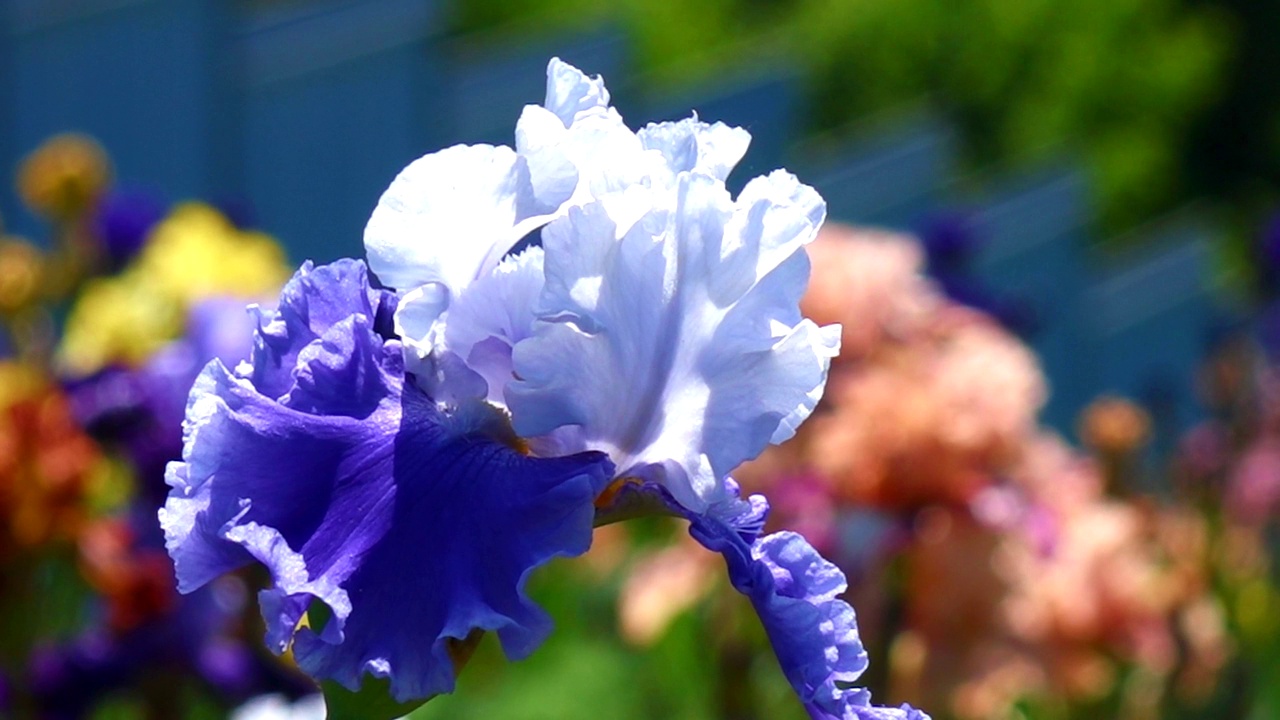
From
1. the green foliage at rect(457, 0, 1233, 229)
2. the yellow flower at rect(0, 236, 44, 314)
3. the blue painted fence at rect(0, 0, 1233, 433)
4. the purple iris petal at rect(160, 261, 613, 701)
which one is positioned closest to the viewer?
the purple iris petal at rect(160, 261, 613, 701)

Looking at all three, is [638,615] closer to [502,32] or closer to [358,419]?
[358,419]

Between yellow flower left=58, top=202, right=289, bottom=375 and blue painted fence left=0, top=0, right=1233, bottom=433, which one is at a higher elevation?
yellow flower left=58, top=202, right=289, bottom=375

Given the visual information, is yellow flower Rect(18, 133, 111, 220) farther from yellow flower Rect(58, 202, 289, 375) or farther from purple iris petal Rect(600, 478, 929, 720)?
purple iris petal Rect(600, 478, 929, 720)

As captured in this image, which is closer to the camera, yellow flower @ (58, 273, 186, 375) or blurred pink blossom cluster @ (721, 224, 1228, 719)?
blurred pink blossom cluster @ (721, 224, 1228, 719)

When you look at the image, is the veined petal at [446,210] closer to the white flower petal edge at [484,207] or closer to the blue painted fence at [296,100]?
the white flower petal edge at [484,207]

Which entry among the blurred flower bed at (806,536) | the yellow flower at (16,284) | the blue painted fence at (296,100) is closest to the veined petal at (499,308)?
the blurred flower bed at (806,536)

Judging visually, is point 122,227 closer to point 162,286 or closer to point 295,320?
point 162,286

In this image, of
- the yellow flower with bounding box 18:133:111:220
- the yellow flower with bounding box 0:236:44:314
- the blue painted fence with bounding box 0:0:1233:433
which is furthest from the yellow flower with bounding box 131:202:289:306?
the blue painted fence with bounding box 0:0:1233:433

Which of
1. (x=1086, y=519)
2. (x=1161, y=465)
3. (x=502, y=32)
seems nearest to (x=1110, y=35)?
(x=502, y=32)
